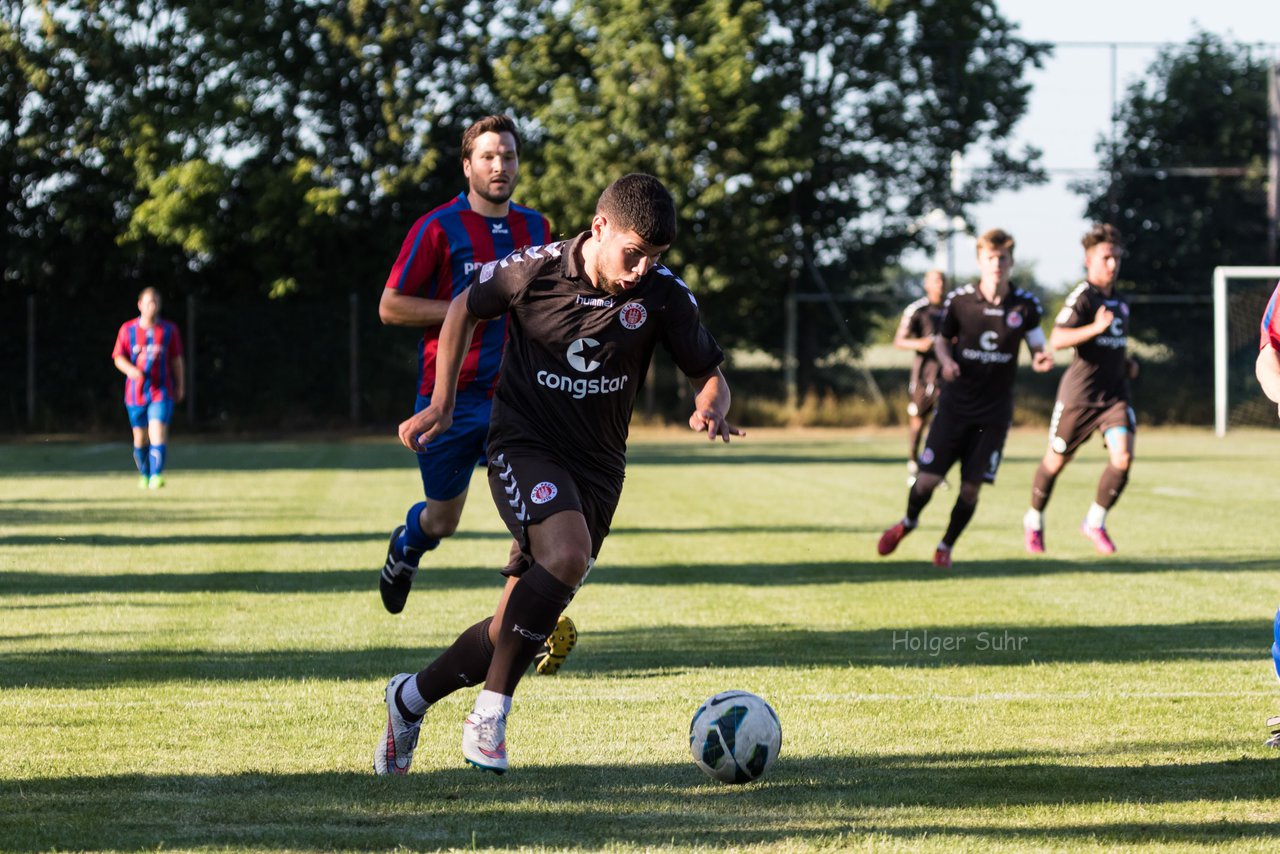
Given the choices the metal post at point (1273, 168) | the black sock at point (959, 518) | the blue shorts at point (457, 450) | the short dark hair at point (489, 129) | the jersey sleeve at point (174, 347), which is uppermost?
the metal post at point (1273, 168)

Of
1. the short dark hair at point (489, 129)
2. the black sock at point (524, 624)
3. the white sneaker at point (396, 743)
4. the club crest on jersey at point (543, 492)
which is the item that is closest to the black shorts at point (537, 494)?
the club crest on jersey at point (543, 492)

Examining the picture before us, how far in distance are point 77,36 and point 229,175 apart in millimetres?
3921

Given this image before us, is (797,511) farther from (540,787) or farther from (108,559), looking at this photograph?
(540,787)

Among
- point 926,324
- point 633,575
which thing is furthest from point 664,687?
point 926,324

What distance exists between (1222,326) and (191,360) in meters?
18.8

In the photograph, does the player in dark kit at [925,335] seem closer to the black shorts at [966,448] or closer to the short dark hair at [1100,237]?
the short dark hair at [1100,237]

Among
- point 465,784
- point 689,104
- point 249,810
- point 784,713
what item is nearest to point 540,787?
point 465,784

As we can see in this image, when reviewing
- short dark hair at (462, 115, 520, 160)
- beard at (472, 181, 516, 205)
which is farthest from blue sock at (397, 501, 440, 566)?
short dark hair at (462, 115, 520, 160)

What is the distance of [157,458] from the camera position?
16578mm

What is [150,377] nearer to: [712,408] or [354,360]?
[712,408]

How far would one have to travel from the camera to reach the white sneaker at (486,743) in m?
4.59

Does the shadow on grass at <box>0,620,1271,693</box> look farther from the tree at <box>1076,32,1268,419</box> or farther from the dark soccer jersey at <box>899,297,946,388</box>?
the tree at <box>1076,32,1268,419</box>

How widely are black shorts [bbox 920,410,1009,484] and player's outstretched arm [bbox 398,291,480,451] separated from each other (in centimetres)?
581

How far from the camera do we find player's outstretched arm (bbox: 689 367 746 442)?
4707 millimetres
